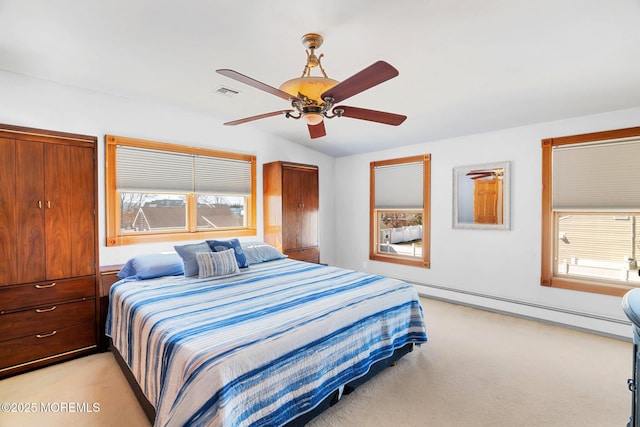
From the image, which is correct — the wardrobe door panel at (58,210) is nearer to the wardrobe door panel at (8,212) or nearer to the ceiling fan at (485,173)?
the wardrobe door panel at (8,212)

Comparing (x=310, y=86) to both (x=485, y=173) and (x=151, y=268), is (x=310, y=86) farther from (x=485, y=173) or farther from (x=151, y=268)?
(x=485, y=173)

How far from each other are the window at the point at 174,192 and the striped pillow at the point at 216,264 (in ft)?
3.55

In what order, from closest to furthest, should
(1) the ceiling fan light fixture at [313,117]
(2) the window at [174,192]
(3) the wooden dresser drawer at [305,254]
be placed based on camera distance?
(1) the ceiling fan light fixture at [313,117] < (2) the window at [174,192] < (3) the wooden dresser drawer at [305,254]

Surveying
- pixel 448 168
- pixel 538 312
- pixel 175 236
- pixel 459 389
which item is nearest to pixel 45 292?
pixel 175 236

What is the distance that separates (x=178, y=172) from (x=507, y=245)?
4.40m

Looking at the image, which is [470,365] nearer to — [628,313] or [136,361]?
[628,313]

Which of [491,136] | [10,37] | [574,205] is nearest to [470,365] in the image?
[574,205]

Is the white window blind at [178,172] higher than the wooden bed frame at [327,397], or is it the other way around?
the white window blind at [178,172]

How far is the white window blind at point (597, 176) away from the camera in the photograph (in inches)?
125

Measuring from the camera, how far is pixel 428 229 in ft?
15.7

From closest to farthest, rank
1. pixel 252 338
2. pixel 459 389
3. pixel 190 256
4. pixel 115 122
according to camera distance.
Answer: pixel 252 338
pixel 459 389
pixel 190 256
pixel 115 122

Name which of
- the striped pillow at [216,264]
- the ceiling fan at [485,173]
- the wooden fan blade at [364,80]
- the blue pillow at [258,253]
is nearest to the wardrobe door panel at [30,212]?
the striped pillow at [216,264]

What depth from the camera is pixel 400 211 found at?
5168 millimetres

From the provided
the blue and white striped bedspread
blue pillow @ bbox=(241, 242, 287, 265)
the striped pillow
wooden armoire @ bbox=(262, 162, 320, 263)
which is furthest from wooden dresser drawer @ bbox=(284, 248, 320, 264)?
the blue and white striped bedspread
